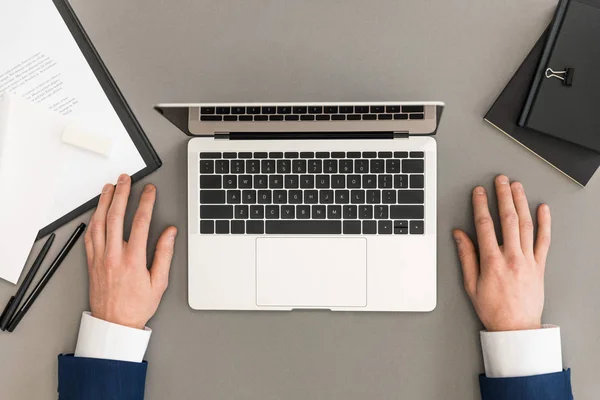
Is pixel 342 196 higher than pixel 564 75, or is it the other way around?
pixel 564 75

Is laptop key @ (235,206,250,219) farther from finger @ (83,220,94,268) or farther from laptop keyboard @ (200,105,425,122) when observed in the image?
finger @ (83,220,94,268)

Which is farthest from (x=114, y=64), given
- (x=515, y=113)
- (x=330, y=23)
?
(x=515, y=113)

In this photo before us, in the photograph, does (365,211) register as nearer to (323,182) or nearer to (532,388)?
(323,182)

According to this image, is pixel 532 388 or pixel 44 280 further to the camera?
pixel 44 280

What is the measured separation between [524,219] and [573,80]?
253 mm

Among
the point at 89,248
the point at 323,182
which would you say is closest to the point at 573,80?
the point at 323,182

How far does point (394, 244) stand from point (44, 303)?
657mm

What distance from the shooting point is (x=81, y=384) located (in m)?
0.83

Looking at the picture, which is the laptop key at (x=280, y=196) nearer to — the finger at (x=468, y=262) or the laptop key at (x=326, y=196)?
the laptop key at (x=326, y=196)

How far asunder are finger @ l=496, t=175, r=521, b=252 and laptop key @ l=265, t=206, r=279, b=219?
0.40 metres

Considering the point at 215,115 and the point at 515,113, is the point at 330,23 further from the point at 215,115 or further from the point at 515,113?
the point at 515,113

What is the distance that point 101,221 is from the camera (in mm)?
884

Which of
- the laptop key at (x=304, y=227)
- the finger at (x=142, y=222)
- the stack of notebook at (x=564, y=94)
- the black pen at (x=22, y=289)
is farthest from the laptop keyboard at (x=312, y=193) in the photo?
the black pen at (x=22, y=289)

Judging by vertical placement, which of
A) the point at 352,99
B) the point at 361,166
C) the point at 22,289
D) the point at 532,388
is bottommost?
the point at 532,388
